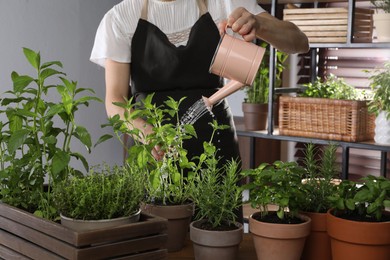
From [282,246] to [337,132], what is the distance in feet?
8.13

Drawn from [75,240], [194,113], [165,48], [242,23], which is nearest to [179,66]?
[165,48]

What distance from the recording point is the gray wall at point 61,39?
4547 mm

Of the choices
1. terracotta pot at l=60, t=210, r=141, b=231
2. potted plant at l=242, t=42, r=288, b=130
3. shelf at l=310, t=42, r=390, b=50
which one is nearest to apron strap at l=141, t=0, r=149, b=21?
terracotta pot at l=60, t=210, r=141, b=231

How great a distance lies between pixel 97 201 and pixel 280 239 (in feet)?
1.42

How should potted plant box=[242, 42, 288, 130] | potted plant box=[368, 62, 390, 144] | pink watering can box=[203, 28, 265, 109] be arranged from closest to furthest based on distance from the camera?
pink watering can box=[203, 28, 265, 109] < potted plant box=[368, 62, 390, 144] < potted plant box=[242, 42, 288, 130]

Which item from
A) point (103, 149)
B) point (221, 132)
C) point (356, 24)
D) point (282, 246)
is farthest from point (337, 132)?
point (282, 246)

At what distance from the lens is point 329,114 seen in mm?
3867

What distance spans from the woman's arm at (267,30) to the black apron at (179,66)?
0.27 meters

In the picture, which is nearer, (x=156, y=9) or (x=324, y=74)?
(x=156, y=9)

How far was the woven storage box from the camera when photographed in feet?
12.4

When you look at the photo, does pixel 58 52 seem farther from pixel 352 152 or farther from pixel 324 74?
pixel 352 152

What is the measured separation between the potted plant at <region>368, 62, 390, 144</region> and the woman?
1.12 m

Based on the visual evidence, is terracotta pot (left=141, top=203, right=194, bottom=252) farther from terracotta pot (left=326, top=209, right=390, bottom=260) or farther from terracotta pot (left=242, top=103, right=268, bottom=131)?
terracotta pot (left=242, top=103, right=268, bottom=131)

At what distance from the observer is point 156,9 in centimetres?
262
